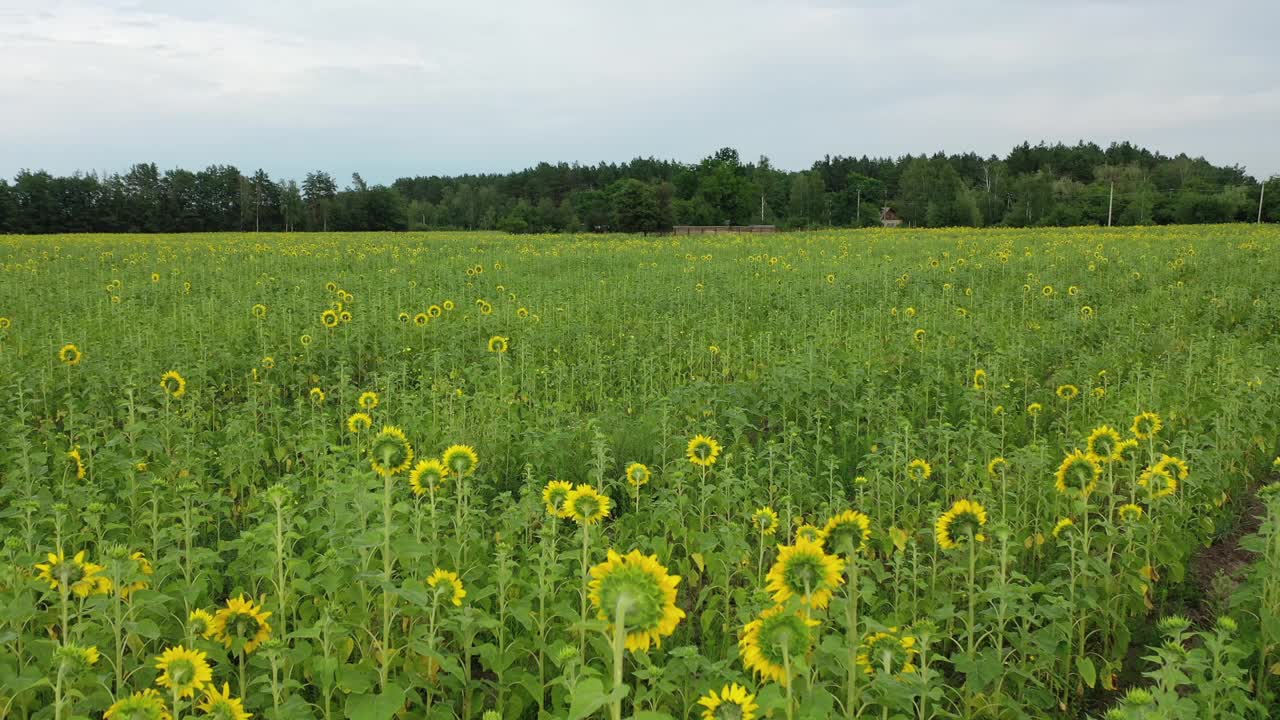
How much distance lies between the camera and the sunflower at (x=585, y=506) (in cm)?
251

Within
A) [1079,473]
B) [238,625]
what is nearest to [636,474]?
[238,625]

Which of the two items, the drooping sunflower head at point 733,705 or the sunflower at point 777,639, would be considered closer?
the drooping sunflower head at point 733,705

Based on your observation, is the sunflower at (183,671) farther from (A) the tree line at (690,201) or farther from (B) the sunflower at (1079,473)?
(A) the tree line at (690,201)

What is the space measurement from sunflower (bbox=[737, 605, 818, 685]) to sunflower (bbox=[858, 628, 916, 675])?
46 cm

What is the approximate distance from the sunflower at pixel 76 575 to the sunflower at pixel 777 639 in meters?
1.96

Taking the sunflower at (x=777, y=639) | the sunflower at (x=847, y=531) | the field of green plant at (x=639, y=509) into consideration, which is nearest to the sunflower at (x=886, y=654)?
the field of green plant at (x=639, y=509)

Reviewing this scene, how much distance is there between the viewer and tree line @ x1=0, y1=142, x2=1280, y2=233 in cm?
5884

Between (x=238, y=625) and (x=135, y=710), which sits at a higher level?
(x=135, y=710)

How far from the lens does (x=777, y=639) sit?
5.80ft

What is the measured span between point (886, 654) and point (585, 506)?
1.04m

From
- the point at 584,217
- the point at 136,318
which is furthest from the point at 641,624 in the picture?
the point at 584,217

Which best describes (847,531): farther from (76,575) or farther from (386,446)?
(76,575)

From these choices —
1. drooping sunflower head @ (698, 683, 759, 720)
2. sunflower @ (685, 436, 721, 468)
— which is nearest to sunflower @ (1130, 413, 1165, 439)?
sunflower @ (685, 436, 721, 468)

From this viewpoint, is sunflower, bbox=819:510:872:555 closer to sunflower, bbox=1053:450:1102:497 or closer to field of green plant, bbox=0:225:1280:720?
field of green plant, bbox=0:225:1280:720
